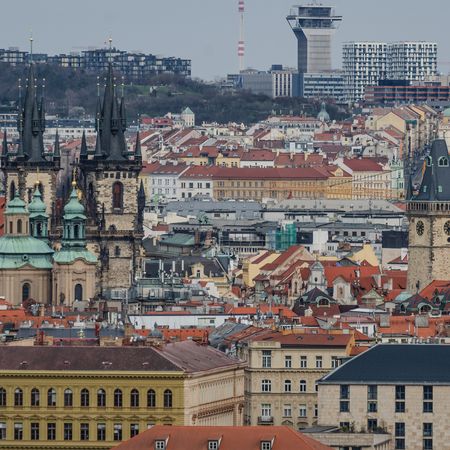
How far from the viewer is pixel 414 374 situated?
84562 millimetres

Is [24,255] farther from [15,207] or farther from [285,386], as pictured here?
[285,386]

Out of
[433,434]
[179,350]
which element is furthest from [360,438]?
[179,350]

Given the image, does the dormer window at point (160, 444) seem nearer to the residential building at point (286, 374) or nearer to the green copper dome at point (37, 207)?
the residential building at point (286, 374)

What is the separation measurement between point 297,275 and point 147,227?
37.2m

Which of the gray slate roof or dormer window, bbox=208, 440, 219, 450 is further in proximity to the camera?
the gray slate roof

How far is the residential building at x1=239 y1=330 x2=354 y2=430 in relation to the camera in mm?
90688

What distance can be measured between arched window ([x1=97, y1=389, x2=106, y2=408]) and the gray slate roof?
15.6 ft

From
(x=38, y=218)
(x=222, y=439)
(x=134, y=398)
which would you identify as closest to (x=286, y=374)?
(x=134, y=398)

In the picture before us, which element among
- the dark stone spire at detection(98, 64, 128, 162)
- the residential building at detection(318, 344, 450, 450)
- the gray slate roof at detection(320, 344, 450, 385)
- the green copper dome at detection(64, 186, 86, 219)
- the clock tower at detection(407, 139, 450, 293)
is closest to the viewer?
the residential building at detection(318, 344, 450, 450)

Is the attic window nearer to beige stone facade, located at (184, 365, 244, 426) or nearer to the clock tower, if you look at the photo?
the clock tower

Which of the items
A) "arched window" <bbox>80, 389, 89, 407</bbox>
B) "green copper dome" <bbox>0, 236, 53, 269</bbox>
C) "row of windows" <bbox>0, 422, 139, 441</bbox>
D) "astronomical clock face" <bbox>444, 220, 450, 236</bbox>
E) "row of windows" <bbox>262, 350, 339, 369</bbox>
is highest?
"astronomical clock face" <bbox>444, 220, 450, 236</bbox>

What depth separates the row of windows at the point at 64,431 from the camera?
85.3 meters

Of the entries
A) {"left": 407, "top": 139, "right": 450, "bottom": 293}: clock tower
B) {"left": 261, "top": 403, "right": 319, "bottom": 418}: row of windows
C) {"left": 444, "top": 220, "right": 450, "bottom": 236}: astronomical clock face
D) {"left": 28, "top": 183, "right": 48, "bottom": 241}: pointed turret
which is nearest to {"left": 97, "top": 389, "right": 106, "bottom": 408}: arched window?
{"left": 261, "top": 403, "right": 319, "bottom": 418}: row of windows

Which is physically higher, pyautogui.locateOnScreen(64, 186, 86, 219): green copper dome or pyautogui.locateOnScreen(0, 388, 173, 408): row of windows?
pyautogui.locateOnScreen(64, 186, 86, 219): green copper dome
